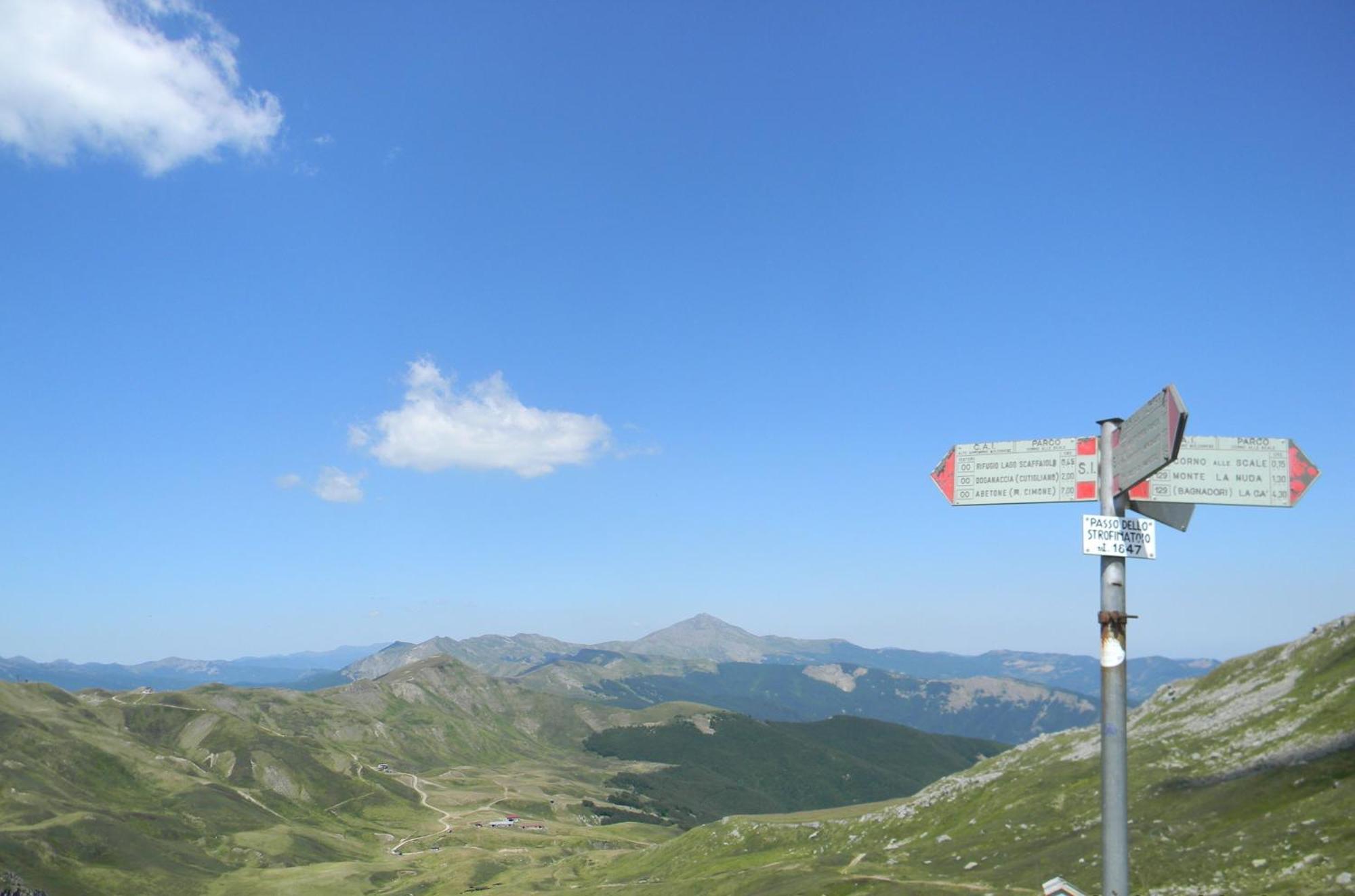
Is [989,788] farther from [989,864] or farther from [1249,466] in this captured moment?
[1249,466]

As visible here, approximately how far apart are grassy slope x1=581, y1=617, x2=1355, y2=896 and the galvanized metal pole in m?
60.5

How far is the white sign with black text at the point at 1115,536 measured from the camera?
845 centimetres

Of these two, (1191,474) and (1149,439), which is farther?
(1191,474)

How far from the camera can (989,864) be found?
9000 centimetres

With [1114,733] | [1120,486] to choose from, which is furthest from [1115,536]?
[1114,733]

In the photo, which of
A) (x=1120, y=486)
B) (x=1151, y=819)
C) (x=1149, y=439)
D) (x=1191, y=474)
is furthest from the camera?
(x=1151, y=819)

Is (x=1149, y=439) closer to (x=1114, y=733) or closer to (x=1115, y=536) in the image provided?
(x=1115, y=536)

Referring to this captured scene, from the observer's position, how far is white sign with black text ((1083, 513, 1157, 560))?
27.7 feet

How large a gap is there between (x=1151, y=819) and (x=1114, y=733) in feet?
306

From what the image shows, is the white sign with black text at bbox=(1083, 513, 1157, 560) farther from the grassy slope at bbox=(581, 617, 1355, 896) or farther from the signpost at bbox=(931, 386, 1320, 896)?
the grassy slope at bbox=(581, 617, 1355, 896)

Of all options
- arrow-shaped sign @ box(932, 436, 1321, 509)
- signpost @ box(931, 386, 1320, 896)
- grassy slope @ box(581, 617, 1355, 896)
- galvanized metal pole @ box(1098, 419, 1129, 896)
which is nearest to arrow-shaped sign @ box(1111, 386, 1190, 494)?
signpost @ box(931, 386, 1320, 896)

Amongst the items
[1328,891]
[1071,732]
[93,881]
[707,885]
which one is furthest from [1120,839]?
[93,881]

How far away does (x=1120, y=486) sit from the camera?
8.45 metres

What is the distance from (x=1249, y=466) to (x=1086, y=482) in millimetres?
1613
